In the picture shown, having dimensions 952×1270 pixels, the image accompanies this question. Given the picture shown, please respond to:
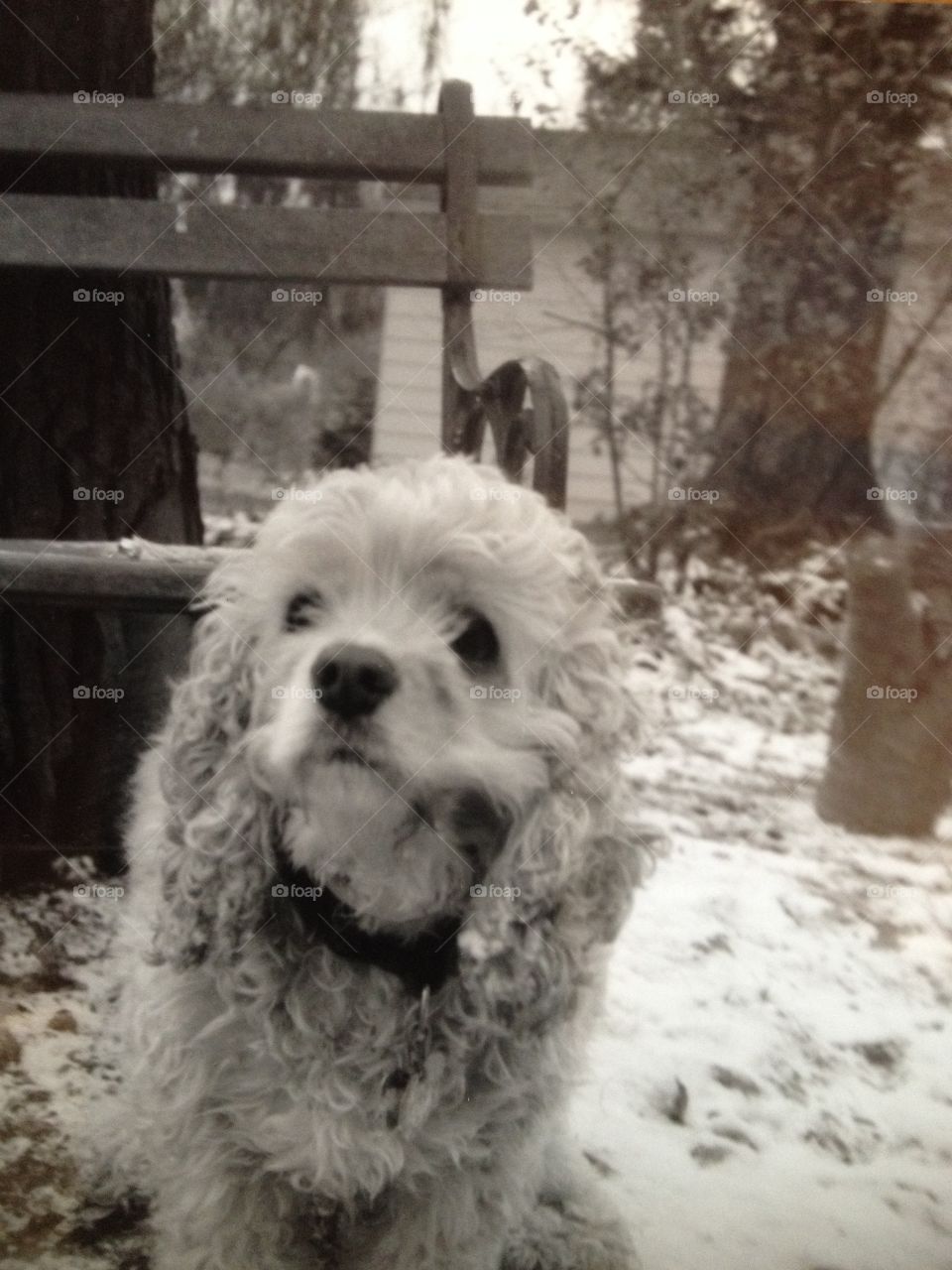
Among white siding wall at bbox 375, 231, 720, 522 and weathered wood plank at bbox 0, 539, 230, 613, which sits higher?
white siding wall at bbox 375, 231, 720, 522

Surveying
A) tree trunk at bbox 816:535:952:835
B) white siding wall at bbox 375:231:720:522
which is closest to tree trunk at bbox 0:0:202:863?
white siding wall at bbox 375:231:720:522

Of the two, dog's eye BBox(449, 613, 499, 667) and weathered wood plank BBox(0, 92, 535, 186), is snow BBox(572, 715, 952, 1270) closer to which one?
dog's eye BBox(449, 613, 499, 667)

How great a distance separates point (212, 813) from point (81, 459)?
0.55 metres

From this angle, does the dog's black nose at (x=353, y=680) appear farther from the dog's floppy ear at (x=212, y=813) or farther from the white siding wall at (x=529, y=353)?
the white siding wall at (x=529, y=353)

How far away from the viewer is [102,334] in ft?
4.50

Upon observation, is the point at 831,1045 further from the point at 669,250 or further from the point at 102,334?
the point at 102,334

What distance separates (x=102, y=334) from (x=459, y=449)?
0.46 metres

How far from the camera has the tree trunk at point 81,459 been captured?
127 centimetres

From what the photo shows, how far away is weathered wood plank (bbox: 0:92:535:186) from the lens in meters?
1.29

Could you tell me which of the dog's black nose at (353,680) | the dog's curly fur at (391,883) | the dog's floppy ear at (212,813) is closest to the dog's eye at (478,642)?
the dog's curly fur at (391,883)

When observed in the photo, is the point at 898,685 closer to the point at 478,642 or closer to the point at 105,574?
the point at 478,642

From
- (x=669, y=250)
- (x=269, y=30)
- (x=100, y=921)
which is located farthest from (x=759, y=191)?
(x=100, y=921)

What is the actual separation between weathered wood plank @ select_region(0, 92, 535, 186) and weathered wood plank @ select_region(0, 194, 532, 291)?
0.05m

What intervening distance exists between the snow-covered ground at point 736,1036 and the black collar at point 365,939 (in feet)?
0.86
